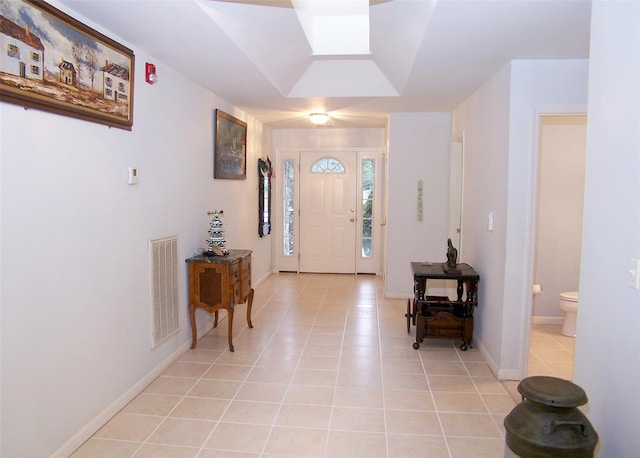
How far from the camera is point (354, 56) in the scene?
13.1ft

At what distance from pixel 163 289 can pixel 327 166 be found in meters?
4.18

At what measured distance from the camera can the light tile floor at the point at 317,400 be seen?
7.98 ft

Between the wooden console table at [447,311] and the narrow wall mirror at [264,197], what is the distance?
9.26 feet

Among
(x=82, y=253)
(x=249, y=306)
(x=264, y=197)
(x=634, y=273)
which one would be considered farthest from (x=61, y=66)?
(x=264, y=197)

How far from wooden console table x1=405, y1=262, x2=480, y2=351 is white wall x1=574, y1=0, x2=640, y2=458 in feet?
5.80

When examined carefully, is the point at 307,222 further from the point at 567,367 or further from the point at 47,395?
the point at 47,395

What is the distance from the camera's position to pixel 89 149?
8.06 feet

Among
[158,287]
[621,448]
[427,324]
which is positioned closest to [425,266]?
[427,324]

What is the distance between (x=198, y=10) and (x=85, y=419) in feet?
7.29

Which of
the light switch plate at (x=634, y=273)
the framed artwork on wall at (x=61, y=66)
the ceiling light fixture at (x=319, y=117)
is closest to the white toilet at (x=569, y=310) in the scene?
the light switch plate at (x=634, y=273)

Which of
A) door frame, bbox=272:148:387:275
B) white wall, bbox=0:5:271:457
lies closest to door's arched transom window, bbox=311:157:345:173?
door frame, bbox=272:148:387:275

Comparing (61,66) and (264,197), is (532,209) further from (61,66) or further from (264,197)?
(264,197)

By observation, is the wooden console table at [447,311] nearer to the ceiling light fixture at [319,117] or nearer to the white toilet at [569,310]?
the white toilet at [569,310]

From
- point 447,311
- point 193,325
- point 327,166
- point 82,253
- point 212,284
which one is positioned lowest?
point 193,325
